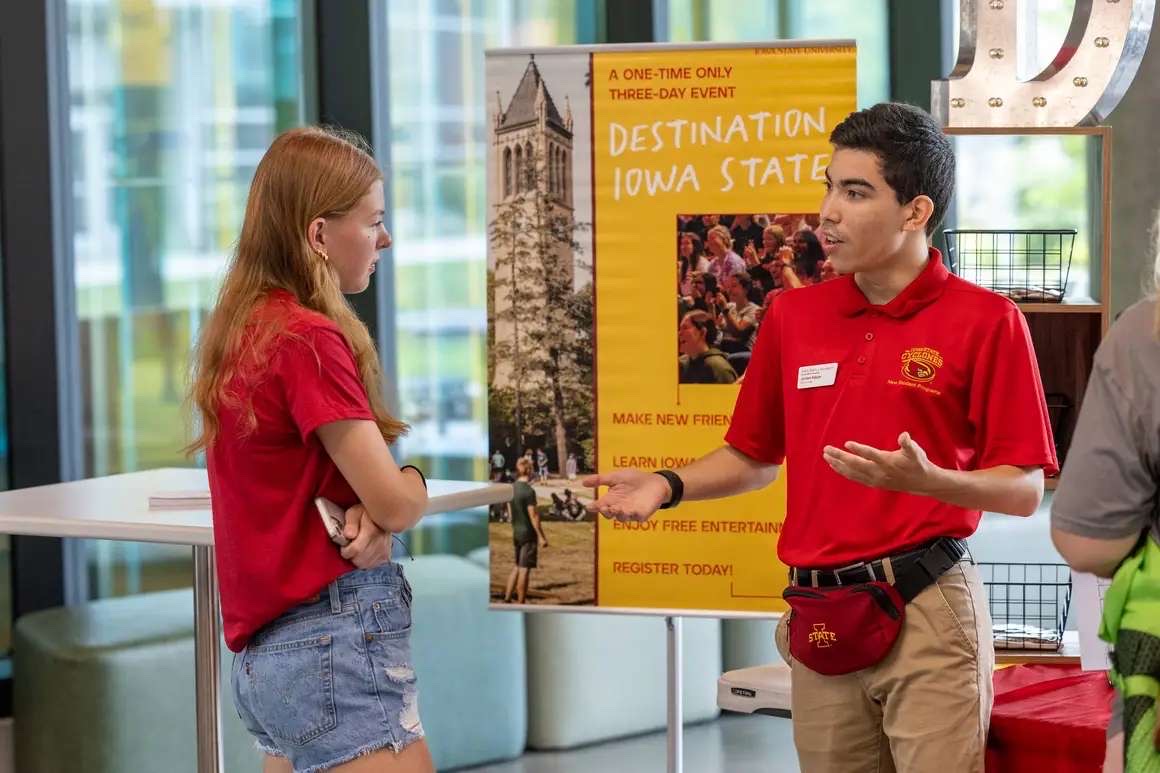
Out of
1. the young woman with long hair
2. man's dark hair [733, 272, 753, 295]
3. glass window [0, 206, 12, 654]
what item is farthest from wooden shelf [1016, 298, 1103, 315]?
glass window [0, 206, 12, 654]

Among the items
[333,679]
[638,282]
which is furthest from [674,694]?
[333,679]

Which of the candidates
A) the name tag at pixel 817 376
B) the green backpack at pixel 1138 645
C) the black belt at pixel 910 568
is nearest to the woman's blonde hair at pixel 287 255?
the name tag at pixel 817 376

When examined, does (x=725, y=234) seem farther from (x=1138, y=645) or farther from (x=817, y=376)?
(x=1138, y=645)

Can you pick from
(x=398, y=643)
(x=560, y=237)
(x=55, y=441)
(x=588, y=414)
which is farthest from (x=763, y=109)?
(x=55, y=441)

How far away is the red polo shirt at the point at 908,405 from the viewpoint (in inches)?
81.1

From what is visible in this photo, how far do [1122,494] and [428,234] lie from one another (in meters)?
3.35

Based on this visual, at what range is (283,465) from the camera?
6.75 ft

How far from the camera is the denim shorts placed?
6.70 ft

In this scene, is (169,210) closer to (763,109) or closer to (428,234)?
(428,234)

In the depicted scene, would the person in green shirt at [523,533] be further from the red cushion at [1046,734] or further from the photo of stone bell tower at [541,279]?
the red cushion at [1046,734]

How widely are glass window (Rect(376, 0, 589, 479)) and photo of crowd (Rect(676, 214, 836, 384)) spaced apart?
5.60 ft

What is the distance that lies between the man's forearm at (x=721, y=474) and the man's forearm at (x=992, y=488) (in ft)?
1.34

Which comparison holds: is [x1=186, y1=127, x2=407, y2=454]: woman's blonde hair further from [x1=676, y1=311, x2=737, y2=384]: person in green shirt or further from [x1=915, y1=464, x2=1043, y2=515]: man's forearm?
[x1=676, y1=311, x2=737, y2=384]: person in green shirt

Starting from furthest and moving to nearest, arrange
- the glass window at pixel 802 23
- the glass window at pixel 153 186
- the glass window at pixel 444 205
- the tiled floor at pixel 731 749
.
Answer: the glass window at pixel 802 23 < the glass window at pixel 444 205 < the tiled floor at pixel 731 749 < the glass window at pixel 153 186
